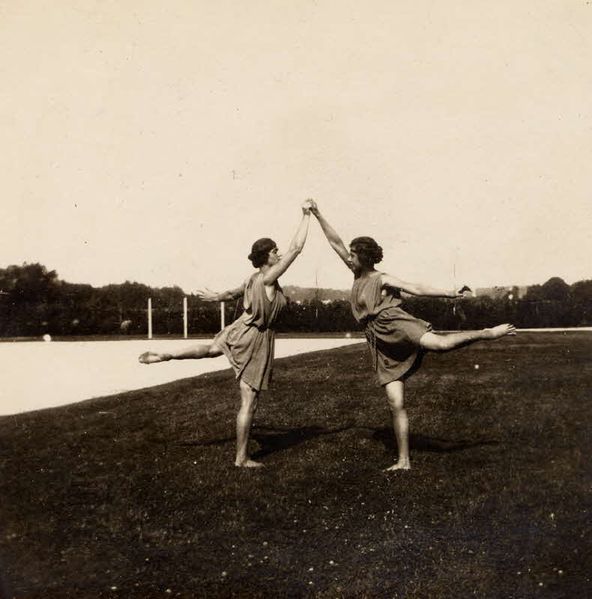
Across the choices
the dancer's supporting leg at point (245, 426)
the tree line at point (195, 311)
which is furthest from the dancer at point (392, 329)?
the tree line at point (195, 311)

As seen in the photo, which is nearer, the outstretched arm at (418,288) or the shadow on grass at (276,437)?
the outstretched arm at (418,288)

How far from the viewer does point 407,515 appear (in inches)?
207

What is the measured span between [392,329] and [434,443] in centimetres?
175

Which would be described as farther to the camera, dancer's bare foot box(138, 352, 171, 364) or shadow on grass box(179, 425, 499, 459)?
shadow on grass box(179, 425, 499, 459)

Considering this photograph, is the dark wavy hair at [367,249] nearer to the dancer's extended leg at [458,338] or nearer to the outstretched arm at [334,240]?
the outstretched arm at [334,240]

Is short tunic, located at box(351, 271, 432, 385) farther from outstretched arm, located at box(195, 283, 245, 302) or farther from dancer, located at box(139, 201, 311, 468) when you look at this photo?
outstretched arm, located at box(195, 283, 245, 302)

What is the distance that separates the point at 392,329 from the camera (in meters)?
6.65

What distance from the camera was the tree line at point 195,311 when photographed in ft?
116

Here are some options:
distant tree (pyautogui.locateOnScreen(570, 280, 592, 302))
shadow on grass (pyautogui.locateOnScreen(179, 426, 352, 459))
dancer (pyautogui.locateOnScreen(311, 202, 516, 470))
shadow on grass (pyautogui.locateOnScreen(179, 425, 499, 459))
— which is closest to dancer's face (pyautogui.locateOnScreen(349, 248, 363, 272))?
dancer (pyautogui.locateOnScreen(311, 202, 516, 470))

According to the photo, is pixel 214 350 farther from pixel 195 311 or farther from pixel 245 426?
pixel 195 311

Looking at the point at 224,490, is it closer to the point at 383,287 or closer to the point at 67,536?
the point at 67,536

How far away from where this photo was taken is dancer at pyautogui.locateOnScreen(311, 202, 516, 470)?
6516mm

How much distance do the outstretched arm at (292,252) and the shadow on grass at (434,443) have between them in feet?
7.62

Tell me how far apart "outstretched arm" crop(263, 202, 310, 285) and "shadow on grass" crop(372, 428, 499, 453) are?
91.4 inches
